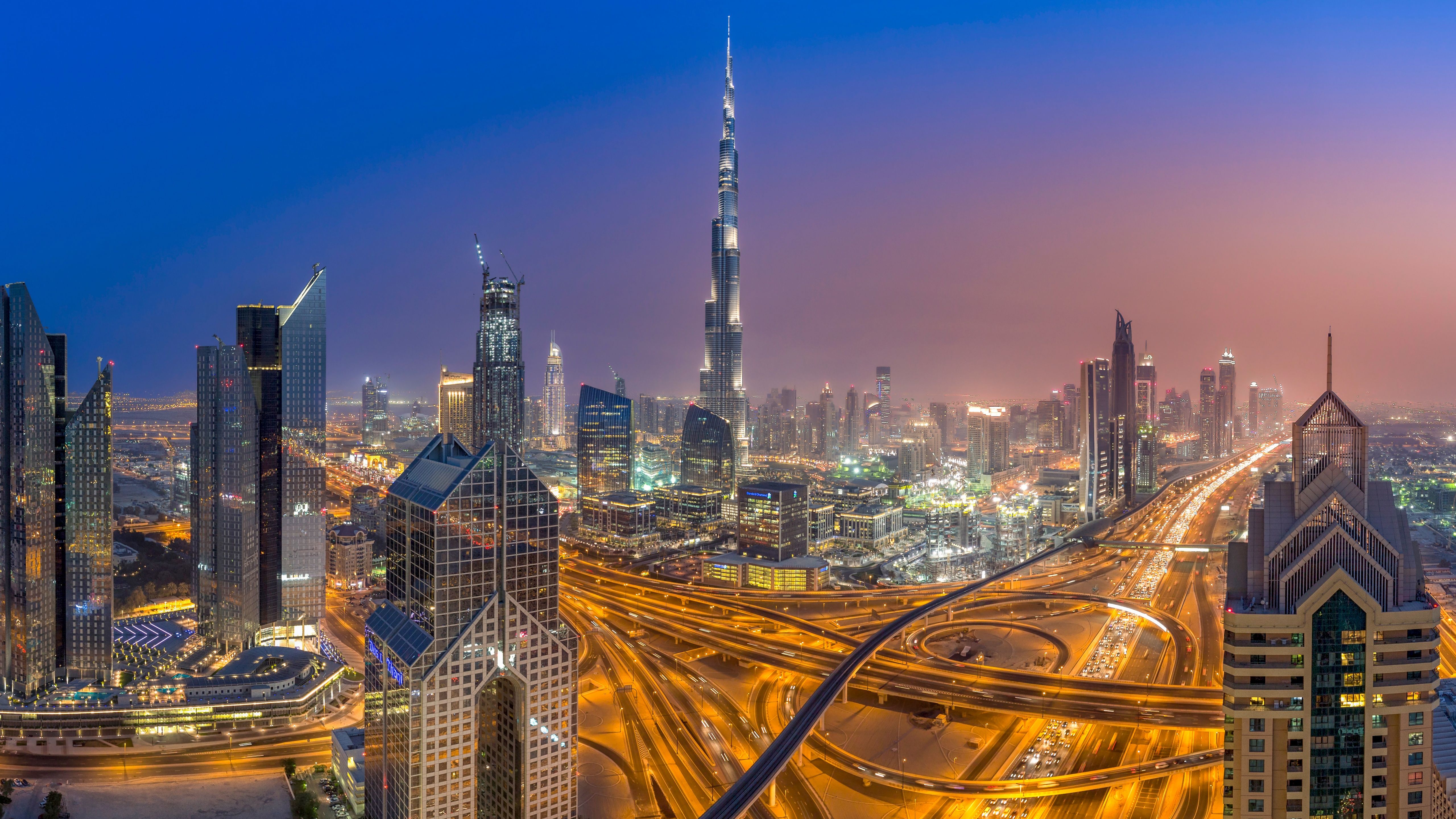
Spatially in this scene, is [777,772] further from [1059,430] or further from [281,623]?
[1059,430]

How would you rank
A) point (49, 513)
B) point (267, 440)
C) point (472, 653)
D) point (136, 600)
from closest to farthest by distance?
1. point (472, 653)
2. point (49, 513)
3. point (267, 440)
4. point (136, 600)

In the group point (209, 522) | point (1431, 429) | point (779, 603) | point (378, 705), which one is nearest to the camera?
point (378, 705)

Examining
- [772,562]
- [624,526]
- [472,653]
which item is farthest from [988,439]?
[472,653]

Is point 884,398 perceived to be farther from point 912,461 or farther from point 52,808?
point 52,808

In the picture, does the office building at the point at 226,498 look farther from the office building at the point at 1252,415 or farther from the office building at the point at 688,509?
the office building at the point at 1252,415

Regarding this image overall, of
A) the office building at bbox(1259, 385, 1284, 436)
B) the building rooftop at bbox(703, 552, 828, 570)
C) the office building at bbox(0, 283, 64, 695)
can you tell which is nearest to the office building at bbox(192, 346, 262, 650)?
the office building at bbox(0, 283, 64, 695)

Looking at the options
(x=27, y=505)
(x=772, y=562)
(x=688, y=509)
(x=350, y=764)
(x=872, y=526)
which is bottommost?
(x=350, y=764)

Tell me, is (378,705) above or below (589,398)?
below

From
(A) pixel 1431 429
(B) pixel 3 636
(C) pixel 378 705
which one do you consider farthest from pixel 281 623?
(A) pixel 1431 429
